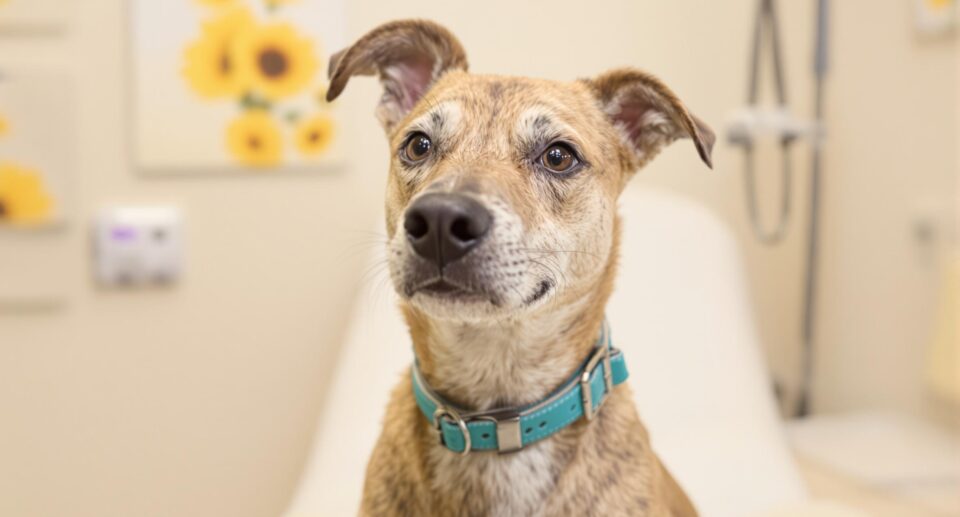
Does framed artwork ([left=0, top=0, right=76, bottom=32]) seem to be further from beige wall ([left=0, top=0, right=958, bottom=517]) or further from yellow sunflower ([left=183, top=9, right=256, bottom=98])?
yellow sunflower ([left=183, top=9, right=256, bottom=98])

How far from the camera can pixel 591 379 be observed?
3.05 feet

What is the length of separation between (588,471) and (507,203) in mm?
312

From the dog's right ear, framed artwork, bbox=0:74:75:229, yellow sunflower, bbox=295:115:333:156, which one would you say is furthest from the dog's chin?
framed artwork, bbox=0:74:75:229

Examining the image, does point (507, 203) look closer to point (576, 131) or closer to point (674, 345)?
point (576, 131)

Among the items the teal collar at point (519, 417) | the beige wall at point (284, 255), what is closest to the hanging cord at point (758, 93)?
the beige wall at point (284, 255)

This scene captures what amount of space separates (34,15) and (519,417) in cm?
123

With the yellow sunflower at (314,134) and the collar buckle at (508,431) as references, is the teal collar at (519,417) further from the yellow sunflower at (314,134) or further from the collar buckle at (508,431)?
the yellow sunflower at (314,134)

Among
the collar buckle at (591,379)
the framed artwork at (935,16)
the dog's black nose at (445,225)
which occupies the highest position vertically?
the framed artwork at (935,16)

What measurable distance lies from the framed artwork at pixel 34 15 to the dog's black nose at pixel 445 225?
1116mm

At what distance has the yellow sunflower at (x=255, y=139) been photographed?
1.66 metres

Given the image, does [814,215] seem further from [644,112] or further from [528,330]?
[528,330]

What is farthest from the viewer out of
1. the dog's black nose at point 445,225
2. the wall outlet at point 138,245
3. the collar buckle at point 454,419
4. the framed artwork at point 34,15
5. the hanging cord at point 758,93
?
the hanging cord at point 758,93

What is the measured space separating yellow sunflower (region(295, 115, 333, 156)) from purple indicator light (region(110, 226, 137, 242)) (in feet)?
1.18

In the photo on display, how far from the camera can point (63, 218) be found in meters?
1.61
